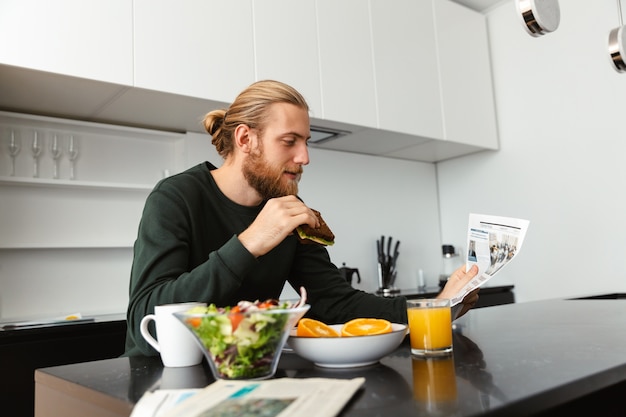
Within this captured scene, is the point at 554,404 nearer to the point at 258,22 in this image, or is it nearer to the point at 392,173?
the point at 258,22

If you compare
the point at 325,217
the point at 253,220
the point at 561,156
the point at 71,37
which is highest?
the point at 71,37

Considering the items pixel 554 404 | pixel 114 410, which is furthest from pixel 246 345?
pixel 554 404

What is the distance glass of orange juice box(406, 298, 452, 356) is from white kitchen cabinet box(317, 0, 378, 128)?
6.15ft

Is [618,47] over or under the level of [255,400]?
over

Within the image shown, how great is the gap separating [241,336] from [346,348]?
0.51 feet

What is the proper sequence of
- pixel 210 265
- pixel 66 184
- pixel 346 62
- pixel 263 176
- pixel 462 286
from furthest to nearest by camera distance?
1. pixel 346 62
2. pixel 66 184
3. pixel 263 176
4. pixel 462 286
5. pixel 210 265

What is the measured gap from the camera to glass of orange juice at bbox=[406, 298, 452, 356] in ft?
2.89

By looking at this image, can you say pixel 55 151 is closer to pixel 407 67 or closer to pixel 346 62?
pixel 346 62

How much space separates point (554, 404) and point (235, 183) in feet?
3.58

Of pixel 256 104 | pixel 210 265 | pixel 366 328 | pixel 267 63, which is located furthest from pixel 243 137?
pixel 267 63

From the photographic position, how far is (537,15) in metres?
1.55

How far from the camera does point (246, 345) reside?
0.73 meters

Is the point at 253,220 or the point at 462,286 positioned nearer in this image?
the point at 462,286

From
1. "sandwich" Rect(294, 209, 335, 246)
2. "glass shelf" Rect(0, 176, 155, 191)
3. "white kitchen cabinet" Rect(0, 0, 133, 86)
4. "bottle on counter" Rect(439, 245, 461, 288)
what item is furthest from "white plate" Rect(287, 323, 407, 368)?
"bottle on counter" Rect(439, 245, 461, 288)
